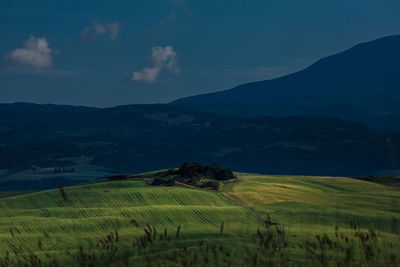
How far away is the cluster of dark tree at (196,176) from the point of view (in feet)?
283

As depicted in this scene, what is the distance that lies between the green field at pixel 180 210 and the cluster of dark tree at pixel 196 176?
2552mm

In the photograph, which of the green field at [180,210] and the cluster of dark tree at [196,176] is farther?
the cluster of dark tree at [196,176]

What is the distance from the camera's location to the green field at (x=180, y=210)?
5566 cm

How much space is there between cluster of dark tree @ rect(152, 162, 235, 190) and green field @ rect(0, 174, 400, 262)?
2.55 metres

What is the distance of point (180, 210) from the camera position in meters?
66.6

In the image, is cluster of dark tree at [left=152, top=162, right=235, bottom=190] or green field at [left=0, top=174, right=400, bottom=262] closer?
green field at [left=0, top=174, right=400, bottom=262]

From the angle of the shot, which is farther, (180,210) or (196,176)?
(196,176)

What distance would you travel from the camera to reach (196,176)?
3578 inches

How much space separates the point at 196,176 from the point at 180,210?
964 inches

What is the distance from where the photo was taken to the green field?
55.7 meters

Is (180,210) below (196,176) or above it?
below

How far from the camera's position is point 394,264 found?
7504 millimetres

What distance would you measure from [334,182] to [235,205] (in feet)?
129

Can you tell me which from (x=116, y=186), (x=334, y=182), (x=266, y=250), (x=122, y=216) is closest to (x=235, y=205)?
(x=122, y=216)
